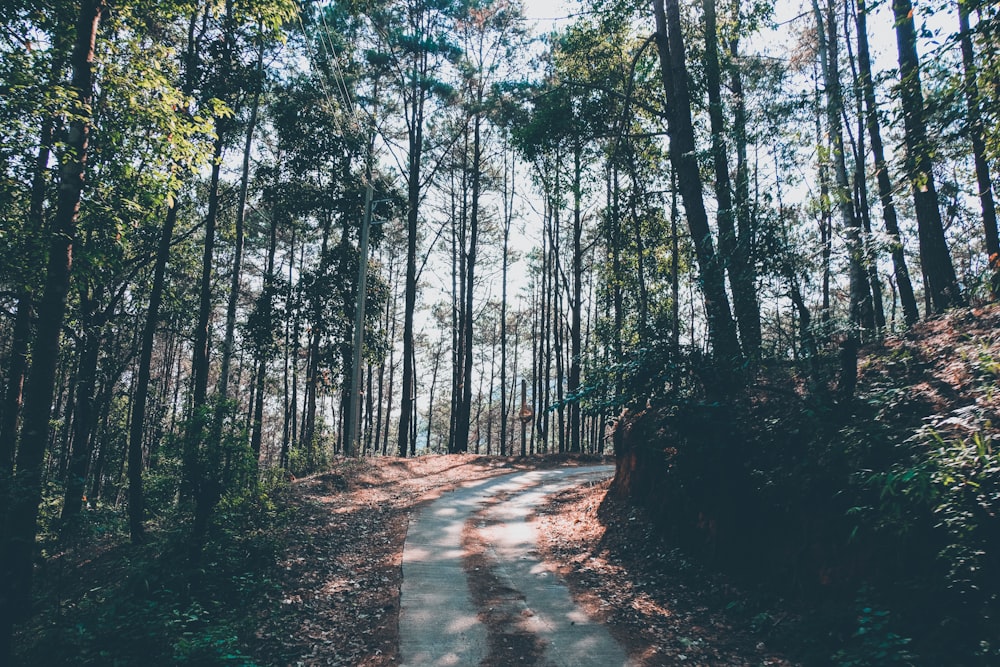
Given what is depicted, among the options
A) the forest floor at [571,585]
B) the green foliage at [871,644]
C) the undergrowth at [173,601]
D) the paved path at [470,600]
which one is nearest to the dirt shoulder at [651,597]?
the forest floor at [571,585]

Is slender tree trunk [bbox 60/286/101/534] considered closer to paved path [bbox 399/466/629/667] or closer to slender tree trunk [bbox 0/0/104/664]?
slender tree trunk [bbox 0/0/104/664]

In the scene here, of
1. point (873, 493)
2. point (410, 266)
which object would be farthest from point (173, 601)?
point (410, 266)

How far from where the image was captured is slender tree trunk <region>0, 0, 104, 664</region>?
5598 mm

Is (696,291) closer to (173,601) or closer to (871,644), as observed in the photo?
(871,644)

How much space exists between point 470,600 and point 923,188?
348 inches

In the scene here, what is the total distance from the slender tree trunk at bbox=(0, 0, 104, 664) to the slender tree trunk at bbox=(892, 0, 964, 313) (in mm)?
8824

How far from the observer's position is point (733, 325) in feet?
25.4

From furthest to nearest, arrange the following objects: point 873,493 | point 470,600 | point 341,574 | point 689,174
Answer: point 689,174
point 341,574
point 470,600
point 873,493

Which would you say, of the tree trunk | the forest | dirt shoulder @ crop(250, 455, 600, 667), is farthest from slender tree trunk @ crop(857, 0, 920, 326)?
the tree trunk

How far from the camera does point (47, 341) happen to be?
5.95 metres

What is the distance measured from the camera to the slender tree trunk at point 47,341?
560 cm

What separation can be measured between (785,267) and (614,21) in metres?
7.88

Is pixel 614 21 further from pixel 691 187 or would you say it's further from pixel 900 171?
pixel 900 171

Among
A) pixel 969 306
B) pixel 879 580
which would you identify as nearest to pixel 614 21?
pixel 969 306
